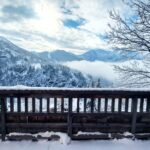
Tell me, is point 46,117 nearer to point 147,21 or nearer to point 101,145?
point 101,145

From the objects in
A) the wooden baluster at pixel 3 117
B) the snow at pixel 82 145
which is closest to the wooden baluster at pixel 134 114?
the snow at pixel 82 145

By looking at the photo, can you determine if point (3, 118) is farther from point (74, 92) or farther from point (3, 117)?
point (74, 92)

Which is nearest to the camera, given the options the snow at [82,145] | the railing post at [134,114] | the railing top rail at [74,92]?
the snow at [82,145]

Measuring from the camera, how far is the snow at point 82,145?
5.68 metres

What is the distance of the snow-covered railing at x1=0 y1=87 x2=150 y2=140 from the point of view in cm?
588

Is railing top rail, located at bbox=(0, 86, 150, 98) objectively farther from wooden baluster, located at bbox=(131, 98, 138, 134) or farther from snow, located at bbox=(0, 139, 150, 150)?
snow, located at bbox=(0, 139, 150, 150)

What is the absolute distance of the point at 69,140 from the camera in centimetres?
595

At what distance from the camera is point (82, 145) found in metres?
5.83

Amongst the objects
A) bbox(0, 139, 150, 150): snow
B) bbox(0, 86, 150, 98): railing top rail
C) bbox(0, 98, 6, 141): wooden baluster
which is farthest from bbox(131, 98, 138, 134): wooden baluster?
bbox(0, 98, 6, 141): wooden baluster

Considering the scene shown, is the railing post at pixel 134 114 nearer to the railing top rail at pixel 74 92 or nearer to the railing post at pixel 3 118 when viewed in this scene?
the railing top rail at pixel 74 92

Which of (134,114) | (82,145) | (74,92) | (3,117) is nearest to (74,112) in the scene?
(74,92)

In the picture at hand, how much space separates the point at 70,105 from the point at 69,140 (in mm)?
849

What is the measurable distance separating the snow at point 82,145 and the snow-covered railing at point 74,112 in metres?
0.26

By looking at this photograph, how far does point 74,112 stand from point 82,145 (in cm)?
80
